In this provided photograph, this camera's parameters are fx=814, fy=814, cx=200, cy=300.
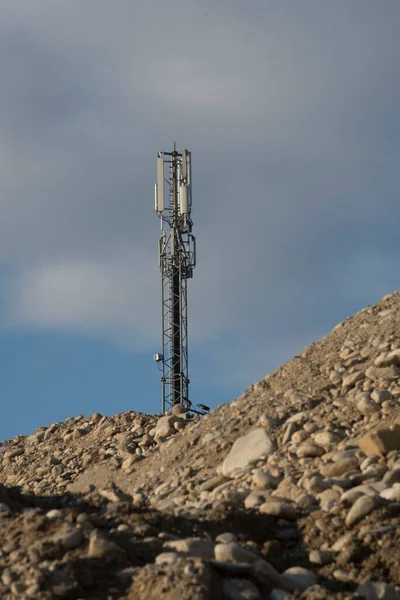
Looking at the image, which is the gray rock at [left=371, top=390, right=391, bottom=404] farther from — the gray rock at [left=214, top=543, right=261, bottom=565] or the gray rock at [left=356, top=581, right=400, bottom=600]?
the gray rock at [left=214, top=543, right=261, bottom=565]

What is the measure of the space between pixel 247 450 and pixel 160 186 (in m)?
11.7

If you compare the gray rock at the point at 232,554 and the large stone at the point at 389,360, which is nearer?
the gray rock at the point at 232,554

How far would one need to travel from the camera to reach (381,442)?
26.3 ft

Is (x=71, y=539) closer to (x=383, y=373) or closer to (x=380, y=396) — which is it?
(x=380, y=396)

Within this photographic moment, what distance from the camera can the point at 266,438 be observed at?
904 cm

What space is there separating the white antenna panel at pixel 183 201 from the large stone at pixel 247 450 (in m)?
10.9

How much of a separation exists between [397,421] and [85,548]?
3986 mm

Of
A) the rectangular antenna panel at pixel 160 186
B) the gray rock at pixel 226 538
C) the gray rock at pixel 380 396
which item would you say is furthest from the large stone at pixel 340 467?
the rectangular antenna panel at pixel 160 186

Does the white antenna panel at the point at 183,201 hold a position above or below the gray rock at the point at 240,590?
above

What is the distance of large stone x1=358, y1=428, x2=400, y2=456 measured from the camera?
8008mm

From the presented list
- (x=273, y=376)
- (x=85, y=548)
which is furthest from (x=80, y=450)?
(x=85, y=548)

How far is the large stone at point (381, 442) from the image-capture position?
801 centimetres

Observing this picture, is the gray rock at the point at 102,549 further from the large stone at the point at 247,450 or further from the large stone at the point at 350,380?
the large stone at the point at 350,380

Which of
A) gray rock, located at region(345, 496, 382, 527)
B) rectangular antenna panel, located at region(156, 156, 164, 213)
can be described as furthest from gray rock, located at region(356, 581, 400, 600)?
rectangular antenna panel, located at region(156, 156, 164, 213)
